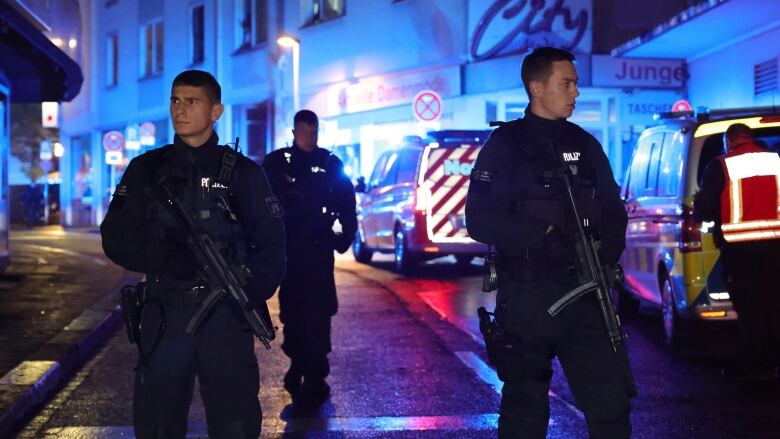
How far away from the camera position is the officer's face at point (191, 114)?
13.4 feet

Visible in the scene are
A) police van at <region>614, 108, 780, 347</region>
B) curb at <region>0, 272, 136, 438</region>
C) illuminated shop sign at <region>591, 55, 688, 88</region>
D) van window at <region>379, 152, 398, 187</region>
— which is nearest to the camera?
curb at <region>0, 272, 136, 438</region>

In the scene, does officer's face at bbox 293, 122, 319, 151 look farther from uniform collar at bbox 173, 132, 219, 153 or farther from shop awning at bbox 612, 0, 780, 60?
shop awning at bbox 612, 0, 780, 60

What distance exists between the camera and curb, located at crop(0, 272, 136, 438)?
6.48 m

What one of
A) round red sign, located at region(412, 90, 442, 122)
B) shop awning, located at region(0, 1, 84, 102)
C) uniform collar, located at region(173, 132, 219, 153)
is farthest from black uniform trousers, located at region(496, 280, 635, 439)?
round red sign, located at region(412, 90, 442, 122)

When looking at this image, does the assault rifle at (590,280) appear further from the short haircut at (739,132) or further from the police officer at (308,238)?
the short haircut at (739,132)

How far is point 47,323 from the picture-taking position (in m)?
→ 9.79

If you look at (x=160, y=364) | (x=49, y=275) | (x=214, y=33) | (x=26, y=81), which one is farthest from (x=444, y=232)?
(x=214, y=33)

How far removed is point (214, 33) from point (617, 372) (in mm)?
30644

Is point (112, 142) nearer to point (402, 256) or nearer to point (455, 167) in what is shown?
point (402, 256)

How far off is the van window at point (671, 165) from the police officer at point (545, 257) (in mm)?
4205

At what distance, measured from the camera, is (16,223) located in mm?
45625

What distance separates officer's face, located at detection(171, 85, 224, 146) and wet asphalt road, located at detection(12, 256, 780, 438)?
2334 mm

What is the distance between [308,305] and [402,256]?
8.84m

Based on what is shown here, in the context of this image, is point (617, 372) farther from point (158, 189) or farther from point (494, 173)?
point (158, 189)
